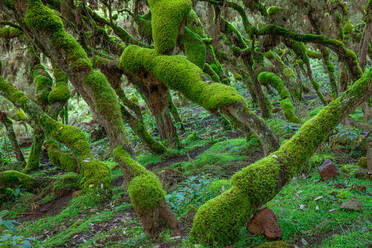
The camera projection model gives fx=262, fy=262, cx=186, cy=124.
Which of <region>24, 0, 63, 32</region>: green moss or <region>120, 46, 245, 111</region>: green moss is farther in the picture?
<region>24, 0, 63, 32</region>: green moss

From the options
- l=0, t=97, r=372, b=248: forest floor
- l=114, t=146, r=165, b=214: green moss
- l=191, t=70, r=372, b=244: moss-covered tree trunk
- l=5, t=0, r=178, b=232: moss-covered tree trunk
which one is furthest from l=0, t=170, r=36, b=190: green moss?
l=191, t=70, r=372, b=244: moss-covered tree trunk

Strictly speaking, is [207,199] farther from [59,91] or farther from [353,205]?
[59,91]

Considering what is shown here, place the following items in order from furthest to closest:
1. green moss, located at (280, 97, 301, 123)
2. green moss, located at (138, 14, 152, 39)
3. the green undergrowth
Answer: green moss, located at (138, 14, 152, 39)
green moss, located at (280, 97, 301, 123)
the green undergrowth

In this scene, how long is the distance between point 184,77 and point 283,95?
19.0 ft

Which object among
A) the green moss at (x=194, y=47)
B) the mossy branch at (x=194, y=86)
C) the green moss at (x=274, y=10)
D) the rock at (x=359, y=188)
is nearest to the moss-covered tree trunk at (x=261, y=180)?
the mossy branch at (x=194, y=86)

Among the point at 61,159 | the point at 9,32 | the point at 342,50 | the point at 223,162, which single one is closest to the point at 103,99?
the point at 61,159

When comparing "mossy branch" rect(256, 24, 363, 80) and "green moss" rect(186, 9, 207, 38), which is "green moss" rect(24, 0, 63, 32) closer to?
"green moss" rect(186, 9, 207, 38)

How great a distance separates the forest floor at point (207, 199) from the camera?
3055 millimetres

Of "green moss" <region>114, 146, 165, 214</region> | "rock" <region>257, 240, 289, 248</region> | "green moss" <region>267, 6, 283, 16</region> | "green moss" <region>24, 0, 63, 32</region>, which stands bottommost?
"rock" <region>257, 240, 289, 248</region>

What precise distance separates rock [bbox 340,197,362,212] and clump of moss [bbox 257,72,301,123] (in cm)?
532

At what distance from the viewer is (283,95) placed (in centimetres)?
939

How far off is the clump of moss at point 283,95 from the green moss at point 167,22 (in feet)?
16.6

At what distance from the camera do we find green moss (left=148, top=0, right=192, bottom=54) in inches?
206

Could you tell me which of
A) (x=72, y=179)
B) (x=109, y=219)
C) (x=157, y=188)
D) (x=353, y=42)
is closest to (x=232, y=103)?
(x=157, y=188)
